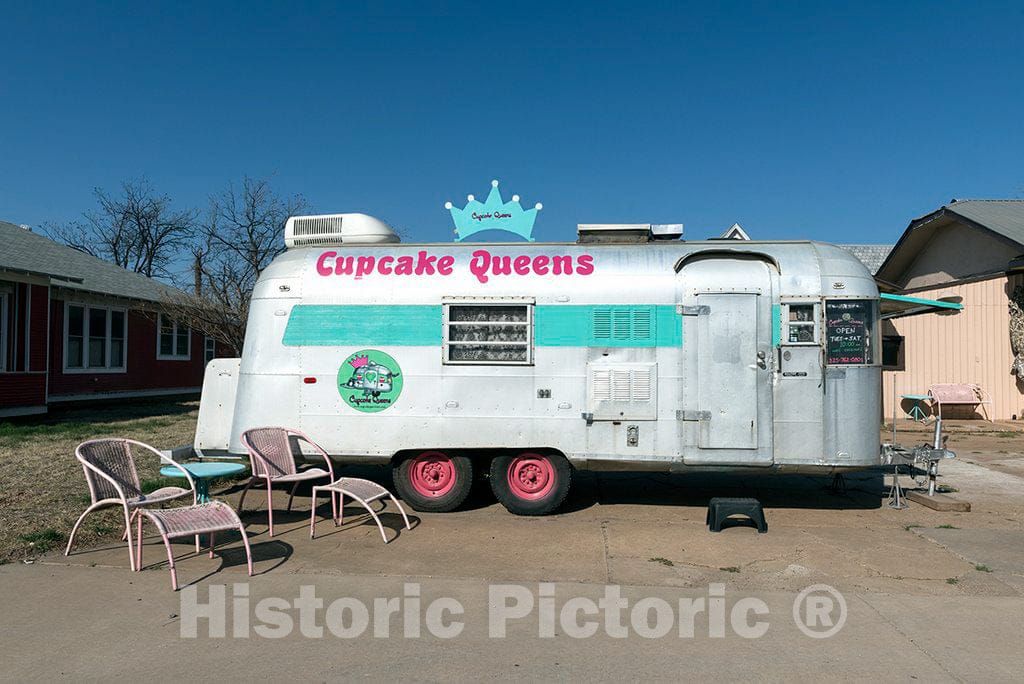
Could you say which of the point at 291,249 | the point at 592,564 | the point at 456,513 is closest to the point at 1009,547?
the point at 592,564

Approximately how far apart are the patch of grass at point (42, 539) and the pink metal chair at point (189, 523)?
2.96 feet

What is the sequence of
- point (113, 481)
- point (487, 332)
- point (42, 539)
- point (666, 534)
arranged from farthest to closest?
point (487, 332) → point (666, 534) → point (42, 539) → point (113, 481)

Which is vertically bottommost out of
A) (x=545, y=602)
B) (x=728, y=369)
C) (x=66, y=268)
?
(x=545, y=602)

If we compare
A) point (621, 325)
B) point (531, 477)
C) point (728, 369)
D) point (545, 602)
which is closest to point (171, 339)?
point (531, 477)

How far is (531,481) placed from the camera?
7750 millimetres

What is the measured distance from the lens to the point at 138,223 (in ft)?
144

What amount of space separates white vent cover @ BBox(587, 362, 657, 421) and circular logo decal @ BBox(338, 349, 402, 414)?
2026 millimetres

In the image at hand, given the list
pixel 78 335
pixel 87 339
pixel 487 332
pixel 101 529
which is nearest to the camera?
pixel 101 529

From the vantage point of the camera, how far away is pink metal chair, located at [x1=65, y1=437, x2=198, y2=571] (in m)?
5.66

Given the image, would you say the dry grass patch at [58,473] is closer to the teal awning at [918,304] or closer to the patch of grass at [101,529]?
the patch of grass at [101,529]

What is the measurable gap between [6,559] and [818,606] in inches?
241

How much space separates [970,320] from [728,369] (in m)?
13.2

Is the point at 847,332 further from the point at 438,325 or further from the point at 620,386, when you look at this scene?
the point at 438,325

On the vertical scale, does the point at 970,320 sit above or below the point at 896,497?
above
